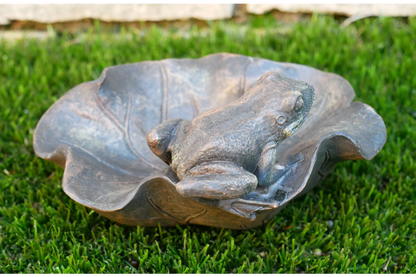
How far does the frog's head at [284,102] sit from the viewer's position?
1839 millimetres

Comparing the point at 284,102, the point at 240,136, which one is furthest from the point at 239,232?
the point at 284,102

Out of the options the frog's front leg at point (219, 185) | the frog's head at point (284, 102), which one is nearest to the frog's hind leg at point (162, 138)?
the frog's front leg at point (219, 185)

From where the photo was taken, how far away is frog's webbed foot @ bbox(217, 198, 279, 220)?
1.75 m

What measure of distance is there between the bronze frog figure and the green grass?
468 mm

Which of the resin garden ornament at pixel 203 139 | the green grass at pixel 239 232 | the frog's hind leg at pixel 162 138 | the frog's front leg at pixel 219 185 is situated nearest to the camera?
the frog's front leg at pixel 219 185

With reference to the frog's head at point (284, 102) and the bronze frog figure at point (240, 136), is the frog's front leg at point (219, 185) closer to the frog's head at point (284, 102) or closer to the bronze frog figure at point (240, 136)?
the bronze frog figure at point (240, 136)

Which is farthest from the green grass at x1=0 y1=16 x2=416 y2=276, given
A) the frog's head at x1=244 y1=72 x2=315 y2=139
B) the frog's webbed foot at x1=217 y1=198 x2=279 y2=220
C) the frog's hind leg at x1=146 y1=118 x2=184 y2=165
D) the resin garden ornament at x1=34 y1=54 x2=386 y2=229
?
the frog's head at x1=244 y1=72 x2=315 y2=139

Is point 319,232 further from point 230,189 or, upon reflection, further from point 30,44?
point 30,44

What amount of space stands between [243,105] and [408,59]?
1.97 metres

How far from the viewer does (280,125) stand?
1845mm

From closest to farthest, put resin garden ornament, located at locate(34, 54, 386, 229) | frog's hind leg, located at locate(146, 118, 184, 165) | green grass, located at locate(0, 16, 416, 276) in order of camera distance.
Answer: resin garden ornament, located at locate(34, 54, 386, 229), frog's hind leg, located at locate(146, 118, 184, 165), green grass, located at locate(0, 16, 416, 276)

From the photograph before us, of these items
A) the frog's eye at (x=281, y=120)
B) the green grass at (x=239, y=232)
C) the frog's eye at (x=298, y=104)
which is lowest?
the green grass at (x=239, y=232)

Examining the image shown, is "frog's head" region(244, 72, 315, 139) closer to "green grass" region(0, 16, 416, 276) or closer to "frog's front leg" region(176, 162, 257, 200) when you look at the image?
"frog's front leg" region(176, 162, 257, 200)

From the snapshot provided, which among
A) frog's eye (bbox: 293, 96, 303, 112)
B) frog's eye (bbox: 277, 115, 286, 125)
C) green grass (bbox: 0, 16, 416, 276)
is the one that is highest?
frog's eye (bbox: 293, 96, 303, 112)
